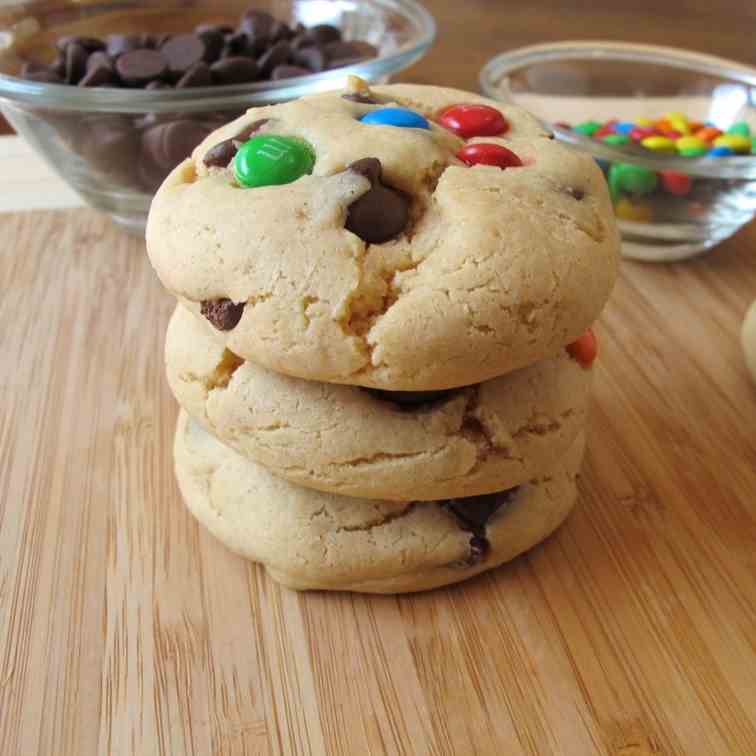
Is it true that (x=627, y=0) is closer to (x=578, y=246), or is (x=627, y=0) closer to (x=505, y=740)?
(x=578, y=246)

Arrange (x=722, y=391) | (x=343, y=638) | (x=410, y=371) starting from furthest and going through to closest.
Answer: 1. (x=722, y=391)
2. (x=343, y=638)
3. (x=410, y=371)

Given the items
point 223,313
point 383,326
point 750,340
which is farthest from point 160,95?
point 750,340

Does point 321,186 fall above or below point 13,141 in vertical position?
above

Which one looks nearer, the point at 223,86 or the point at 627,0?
the point at 223,86

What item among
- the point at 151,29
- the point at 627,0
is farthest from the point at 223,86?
the point at 627,0

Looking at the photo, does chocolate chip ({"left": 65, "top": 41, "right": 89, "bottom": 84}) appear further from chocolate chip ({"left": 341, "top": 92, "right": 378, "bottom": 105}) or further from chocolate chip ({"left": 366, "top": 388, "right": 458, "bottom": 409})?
chocolate chip ({"left": 366, "top": 388, "right": 458, "bottom": 409})

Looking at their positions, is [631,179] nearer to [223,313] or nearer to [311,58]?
[311,58]

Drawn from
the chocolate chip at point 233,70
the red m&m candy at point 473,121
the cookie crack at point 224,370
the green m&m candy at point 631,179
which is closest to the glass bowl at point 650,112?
the green m&m candy at point 631,179
